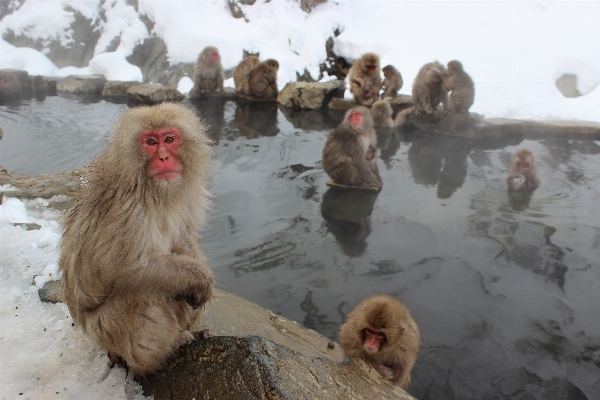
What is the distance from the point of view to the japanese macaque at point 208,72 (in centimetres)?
1148

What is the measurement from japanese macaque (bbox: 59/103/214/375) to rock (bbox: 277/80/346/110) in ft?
30.3

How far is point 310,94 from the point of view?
10953mm

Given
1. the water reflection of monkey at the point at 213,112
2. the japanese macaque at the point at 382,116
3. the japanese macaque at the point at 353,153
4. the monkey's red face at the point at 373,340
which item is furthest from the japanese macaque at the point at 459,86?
the monkey's red face at the point at 373,340

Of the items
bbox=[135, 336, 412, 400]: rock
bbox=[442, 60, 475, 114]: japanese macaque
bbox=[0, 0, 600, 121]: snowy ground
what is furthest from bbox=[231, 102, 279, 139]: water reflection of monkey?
bbox=[135, 336, 412, 400]: rock

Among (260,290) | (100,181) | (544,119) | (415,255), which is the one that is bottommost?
(260,290)

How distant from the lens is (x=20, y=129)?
872 centimetres

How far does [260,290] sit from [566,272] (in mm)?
2791

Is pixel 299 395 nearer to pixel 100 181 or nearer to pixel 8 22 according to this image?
pixel 100 181

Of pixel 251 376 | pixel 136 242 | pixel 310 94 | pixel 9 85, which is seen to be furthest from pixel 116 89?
pixel 251 376

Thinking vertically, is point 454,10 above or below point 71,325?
above

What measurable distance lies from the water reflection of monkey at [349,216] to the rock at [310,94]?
543 centimetres

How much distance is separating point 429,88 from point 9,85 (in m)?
10.2

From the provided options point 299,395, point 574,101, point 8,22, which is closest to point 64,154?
point 299,395

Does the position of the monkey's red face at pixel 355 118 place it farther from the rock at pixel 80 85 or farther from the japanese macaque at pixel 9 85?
the japanese macaque at pixel 9 85
